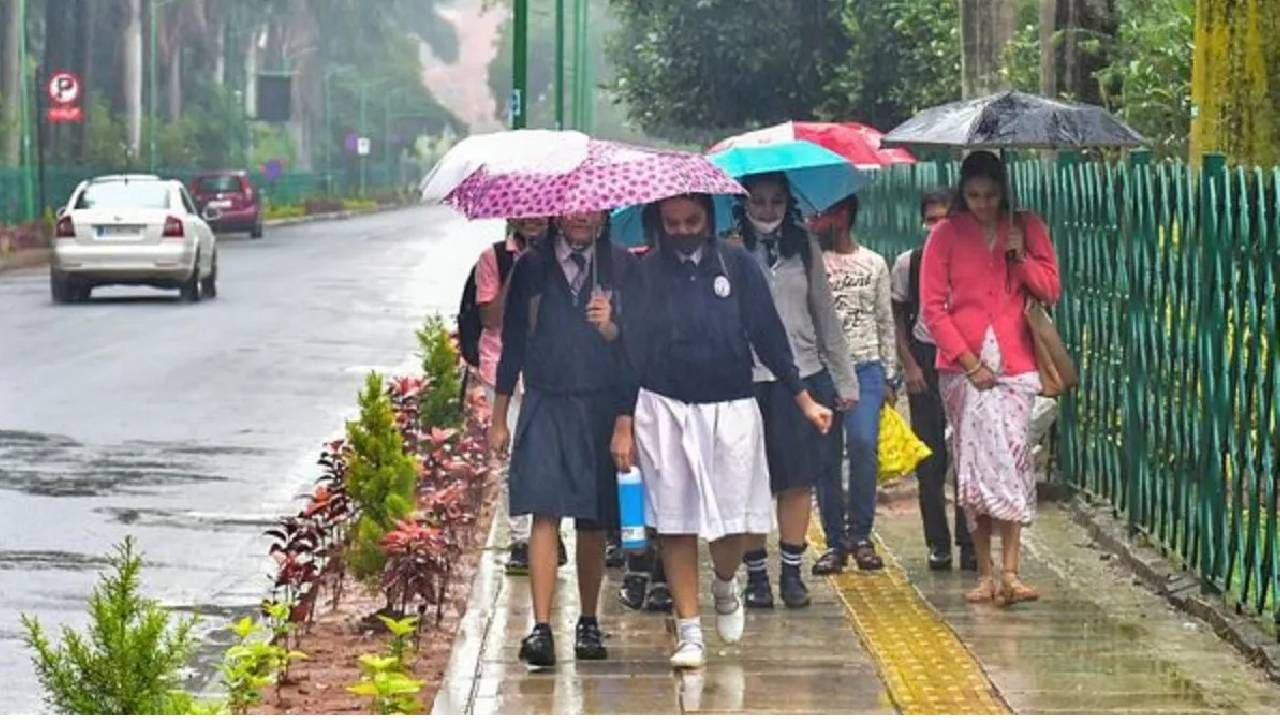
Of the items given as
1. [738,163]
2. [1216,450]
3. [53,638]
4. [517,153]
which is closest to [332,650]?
[53,638]

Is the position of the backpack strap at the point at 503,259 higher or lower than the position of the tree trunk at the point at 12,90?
lower

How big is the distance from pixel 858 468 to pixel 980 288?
128 centimetres

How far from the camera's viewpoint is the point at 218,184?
211 feet

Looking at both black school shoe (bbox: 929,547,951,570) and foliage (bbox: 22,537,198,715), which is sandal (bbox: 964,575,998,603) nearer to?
black school shoe (bbox: 929,547,951,570)

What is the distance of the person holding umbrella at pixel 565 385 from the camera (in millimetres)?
9297

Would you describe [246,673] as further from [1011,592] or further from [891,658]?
[1011,592]

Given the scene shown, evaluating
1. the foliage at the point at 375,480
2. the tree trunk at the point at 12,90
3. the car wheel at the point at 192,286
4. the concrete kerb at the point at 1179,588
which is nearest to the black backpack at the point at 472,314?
the foliage at the point at 375,480

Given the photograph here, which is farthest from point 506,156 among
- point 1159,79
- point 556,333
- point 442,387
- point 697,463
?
point 1159,79

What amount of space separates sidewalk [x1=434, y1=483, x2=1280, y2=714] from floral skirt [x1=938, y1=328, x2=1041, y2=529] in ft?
1.33

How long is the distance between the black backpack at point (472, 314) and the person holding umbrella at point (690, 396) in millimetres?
1666

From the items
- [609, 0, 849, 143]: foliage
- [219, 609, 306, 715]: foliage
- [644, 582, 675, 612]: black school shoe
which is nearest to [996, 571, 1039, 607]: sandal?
[644, 582, 675, 612]: black school shoe

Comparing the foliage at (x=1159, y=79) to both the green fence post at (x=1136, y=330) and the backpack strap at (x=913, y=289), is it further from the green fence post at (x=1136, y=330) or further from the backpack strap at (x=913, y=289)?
the backpack strap at (x=913, y=289)

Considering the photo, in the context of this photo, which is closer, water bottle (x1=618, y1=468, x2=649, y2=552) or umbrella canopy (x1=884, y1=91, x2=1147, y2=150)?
water bottle (x1=618, y1=468, x2=649, y2=552)

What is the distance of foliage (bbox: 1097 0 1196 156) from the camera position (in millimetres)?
15656
